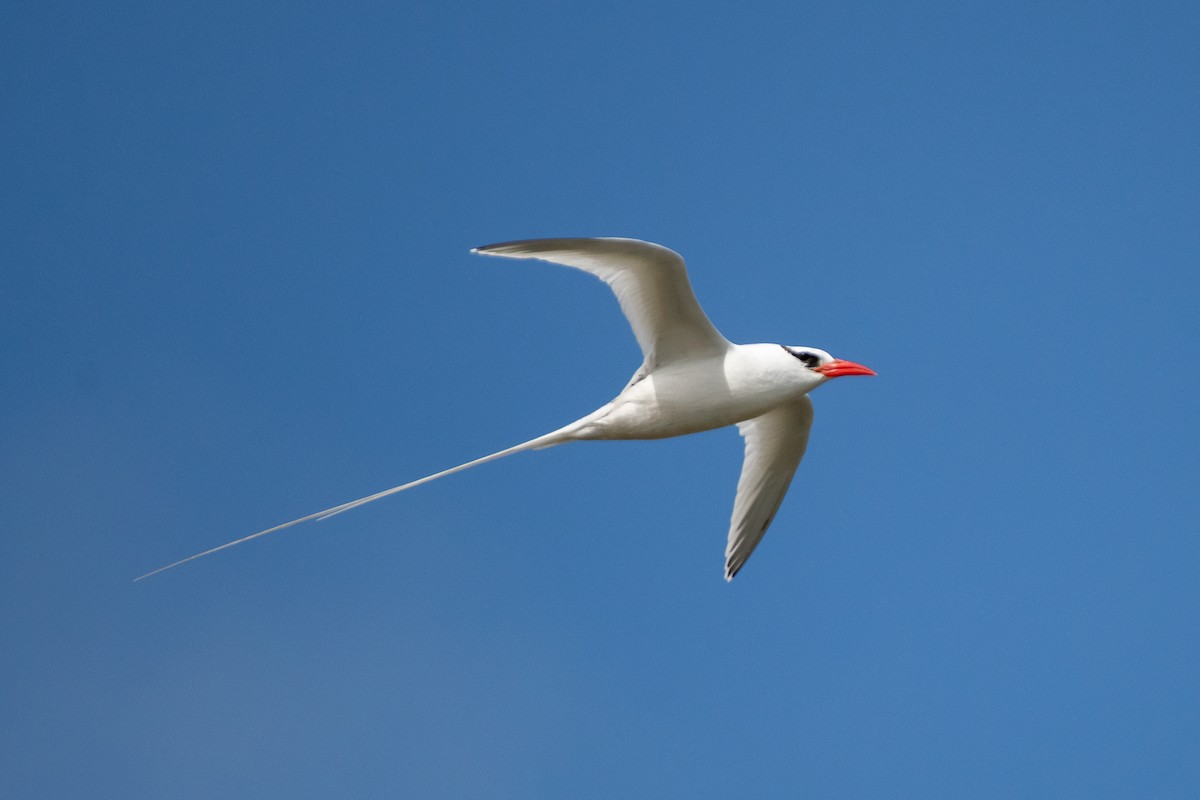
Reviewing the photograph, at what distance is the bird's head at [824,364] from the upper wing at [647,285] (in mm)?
Answer: 722

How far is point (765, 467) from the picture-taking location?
1333 cm

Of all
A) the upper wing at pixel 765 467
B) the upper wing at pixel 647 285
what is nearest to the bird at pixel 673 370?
the upper wing at pixel 647 285

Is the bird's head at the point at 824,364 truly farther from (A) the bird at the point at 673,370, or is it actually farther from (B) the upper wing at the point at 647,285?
(B) the upper wing at the point at 647,285

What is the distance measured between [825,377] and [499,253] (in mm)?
3406

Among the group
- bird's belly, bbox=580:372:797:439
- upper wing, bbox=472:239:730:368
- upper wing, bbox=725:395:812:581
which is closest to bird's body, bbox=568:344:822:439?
bird's belly, bbox=580:372:797:439

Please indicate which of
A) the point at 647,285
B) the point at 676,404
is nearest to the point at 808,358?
the point at 676,404

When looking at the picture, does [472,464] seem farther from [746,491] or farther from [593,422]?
[746,491]

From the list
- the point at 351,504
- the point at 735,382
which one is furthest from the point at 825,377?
the point at 351,504

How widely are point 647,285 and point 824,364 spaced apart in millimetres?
1916

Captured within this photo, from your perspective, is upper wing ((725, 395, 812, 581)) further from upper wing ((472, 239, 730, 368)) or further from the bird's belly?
upper wing ((472, 239, 730, 368))

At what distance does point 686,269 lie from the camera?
10.8 meters

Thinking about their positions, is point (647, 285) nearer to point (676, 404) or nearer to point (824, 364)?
point (676, 404)

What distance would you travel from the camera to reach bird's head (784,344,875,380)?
11.5 meters

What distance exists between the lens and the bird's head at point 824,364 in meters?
11.5
